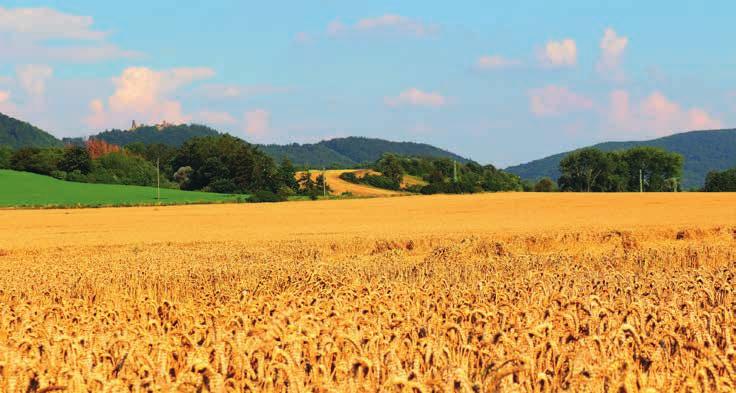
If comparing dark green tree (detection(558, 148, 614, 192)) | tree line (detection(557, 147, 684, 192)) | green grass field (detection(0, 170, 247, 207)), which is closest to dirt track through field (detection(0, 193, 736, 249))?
green grass field (detection(0, 170, 247, 207))

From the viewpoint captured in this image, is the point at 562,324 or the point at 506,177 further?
the point at 506,177

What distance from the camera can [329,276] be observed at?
14.5 meters

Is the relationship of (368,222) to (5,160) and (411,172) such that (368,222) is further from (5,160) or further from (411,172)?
(411,172)

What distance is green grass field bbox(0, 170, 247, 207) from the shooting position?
81625mm

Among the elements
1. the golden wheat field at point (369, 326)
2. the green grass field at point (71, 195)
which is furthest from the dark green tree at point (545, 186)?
the golden wheat field at point (369, 326)

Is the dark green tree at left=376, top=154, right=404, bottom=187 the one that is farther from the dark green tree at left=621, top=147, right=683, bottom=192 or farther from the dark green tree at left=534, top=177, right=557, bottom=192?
the dark green tree at left=621, top=147, right=683, bottom=192

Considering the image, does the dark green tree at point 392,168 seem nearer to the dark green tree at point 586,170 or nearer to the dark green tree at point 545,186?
the dark green tree at point 545,186

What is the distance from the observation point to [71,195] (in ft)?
294

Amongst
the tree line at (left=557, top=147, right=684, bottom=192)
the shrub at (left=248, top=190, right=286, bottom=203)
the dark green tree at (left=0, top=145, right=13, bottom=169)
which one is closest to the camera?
the shrub at (left=248, top=190, right=286, bottom=203)

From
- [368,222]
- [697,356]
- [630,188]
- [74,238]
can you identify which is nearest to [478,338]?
[697,356]

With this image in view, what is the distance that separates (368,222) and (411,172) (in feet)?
330

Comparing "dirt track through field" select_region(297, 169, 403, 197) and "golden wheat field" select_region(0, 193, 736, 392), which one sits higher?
"dirt track through field" select_region(297, 169, 403, 197)

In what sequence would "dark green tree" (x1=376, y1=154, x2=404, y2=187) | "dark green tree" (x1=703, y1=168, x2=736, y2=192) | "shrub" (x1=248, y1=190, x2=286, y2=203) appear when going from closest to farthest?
"shrub" (x1=248, y1=190, x2=286, y2=203), "dark green tree" (x1=703, y1=168, x2=736, y2=192), "dark green tree" (x1=376, y1=154, x2=404, y2=187)

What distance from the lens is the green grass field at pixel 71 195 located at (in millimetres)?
81625
